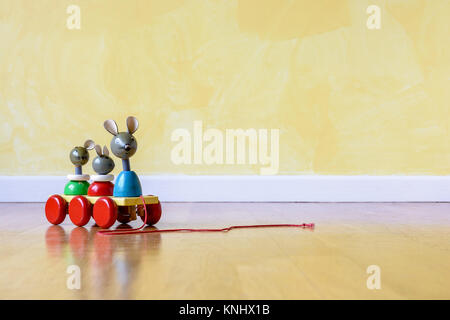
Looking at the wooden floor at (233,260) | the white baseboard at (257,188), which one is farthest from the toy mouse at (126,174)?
the white baseboard at (257,188)

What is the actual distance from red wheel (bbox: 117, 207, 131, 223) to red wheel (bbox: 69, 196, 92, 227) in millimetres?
81

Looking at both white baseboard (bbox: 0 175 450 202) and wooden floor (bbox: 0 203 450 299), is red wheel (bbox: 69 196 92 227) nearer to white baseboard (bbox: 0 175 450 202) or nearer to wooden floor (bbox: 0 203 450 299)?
wooden floor (bbox: 0 203 450 299)

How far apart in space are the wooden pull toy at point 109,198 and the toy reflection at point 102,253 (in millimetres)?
40

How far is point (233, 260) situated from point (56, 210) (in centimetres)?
73

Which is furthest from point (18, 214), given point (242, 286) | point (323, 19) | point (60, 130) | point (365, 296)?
point (323, 19)

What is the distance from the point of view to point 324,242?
1037mm

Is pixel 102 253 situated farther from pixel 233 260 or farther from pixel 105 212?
pixel 105 212

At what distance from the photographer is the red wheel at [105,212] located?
4.11 ft

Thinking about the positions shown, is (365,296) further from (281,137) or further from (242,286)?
(281,137)

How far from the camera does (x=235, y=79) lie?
2221 millimetres

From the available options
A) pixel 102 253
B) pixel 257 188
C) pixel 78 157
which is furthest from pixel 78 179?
pixel 257 188

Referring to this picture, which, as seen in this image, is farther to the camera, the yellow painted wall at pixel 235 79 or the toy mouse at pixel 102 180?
the yellow painted wall at pixel 235 79

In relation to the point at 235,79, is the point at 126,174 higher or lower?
lower

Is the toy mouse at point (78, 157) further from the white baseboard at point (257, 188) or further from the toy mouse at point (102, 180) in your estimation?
the white baseboard at point (257, 188)
